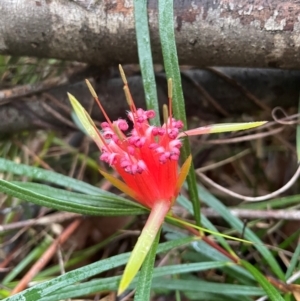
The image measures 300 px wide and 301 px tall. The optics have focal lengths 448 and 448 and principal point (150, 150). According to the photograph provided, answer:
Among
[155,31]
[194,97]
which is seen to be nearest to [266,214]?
[194,97]

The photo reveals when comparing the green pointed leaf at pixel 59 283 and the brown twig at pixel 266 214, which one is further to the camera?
the brown twig at pixel 266 214

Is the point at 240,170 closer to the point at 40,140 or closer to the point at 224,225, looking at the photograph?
the point at 224,225

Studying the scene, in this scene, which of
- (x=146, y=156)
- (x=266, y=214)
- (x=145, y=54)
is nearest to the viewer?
(x=146, y=156)

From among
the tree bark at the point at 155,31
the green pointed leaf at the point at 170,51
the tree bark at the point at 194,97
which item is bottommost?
the green pointed leaf at the point at 170,51

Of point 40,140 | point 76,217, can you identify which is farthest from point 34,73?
point 76,217

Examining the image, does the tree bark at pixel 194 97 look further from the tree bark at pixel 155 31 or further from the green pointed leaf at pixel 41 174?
the green pointed leaf at pixel 41 174

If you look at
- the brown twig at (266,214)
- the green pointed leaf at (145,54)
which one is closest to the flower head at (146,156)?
the green pointed leaf at (145,54)

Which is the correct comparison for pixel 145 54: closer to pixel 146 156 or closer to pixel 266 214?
pixel 146 156
